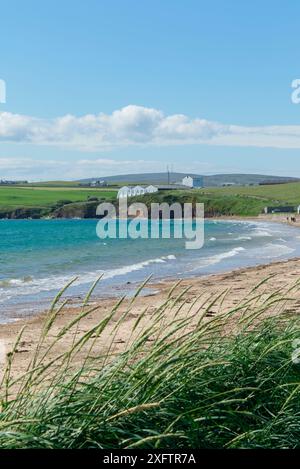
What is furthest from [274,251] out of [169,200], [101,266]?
[169,200]

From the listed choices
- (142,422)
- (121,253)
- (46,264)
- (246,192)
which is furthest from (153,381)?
(246,192)

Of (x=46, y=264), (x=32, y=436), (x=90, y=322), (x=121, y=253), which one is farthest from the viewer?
(x=121, y=253)

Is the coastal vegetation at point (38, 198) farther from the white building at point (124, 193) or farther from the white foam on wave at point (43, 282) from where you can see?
the white foam on wave at point (43, 282)

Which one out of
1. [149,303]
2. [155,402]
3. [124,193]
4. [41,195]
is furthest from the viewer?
[41,195]

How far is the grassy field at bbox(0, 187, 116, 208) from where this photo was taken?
15916 centimetres

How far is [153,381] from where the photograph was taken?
4.79 meters

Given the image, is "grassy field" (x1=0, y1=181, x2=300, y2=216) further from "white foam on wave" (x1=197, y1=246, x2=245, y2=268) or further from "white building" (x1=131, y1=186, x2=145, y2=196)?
"white foam on wave" (x1=197, y1=246, x2=245, y2=268)

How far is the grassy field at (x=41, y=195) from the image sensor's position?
159163mm

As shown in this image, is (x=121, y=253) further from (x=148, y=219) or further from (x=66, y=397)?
(x=148, y=219)

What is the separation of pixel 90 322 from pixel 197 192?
5655 inches

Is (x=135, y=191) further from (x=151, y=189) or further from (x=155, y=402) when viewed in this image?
(x=155, y=402)

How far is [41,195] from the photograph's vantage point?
567 feet

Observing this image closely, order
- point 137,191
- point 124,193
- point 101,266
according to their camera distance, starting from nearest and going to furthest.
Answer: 1. point 101,266
2. point 124,193
3. point 137,191
